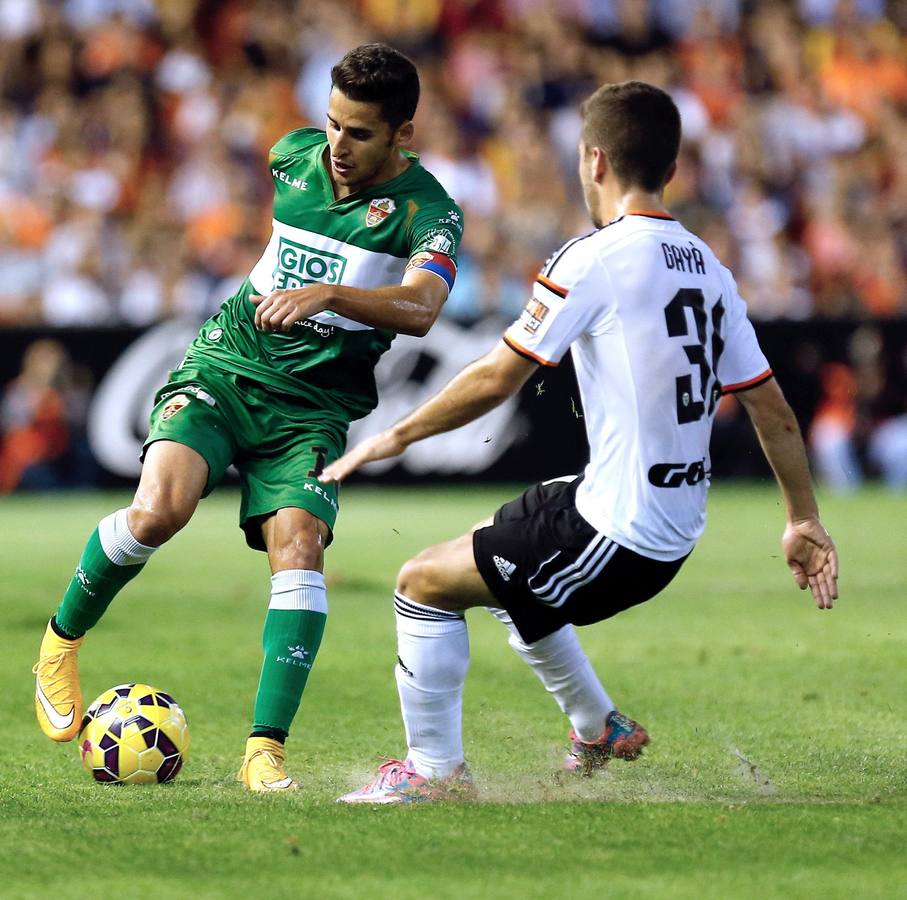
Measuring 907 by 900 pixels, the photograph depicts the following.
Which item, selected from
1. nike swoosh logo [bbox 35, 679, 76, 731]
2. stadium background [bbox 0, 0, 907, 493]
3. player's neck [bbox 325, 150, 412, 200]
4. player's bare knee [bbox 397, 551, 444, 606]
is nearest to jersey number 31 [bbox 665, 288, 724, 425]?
player's bare knee [bbox 397, 551, 444, 606]

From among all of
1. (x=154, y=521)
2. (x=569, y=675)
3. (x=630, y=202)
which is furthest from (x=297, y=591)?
(x=630, y=202)

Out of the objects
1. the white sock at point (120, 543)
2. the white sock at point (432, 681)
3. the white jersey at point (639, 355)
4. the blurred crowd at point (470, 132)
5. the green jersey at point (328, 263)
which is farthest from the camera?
the blurred crowd at point (470, 132)

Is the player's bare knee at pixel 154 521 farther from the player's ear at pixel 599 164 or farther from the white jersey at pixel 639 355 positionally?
the player's ear at pixel 599 164

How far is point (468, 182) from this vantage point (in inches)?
679

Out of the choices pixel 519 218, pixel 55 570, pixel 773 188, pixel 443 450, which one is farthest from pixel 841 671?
pixel 773 188

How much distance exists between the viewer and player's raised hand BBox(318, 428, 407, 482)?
445 cm

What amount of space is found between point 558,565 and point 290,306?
115cm

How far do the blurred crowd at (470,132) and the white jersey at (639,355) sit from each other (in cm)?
1096

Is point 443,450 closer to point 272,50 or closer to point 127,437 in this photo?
point 127,437

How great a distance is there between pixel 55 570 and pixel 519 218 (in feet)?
24.4

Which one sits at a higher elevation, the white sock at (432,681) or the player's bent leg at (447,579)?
the player's bent leg at (447,579)

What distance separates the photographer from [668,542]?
476 centimetres

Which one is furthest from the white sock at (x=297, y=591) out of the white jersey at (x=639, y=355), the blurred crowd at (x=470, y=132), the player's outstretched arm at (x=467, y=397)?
the blurred crowd at (x=470, y=132)

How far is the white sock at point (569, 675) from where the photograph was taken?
17.2 ft
